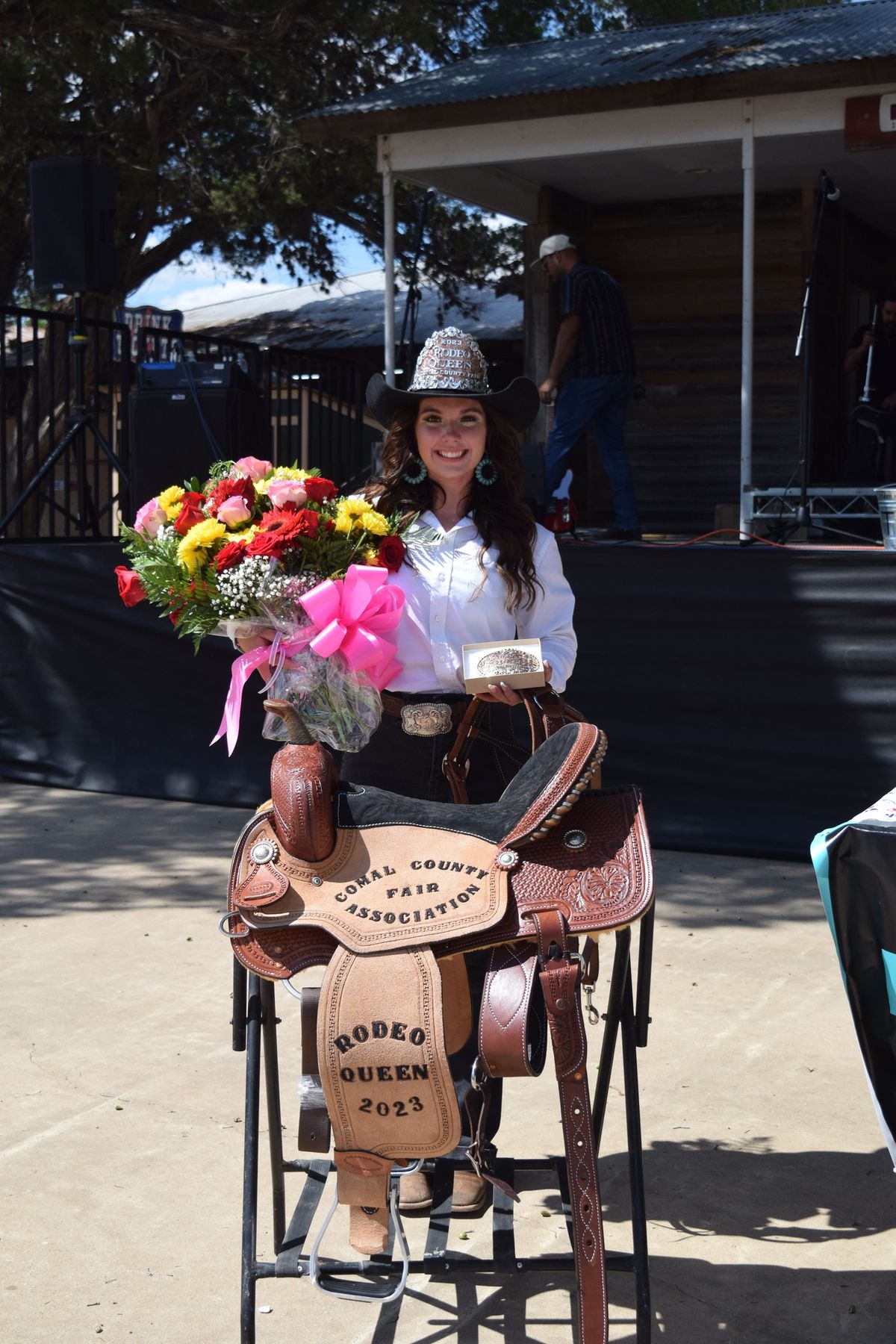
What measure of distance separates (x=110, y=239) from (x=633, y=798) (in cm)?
699

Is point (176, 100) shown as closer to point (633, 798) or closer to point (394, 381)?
point (394, 381)

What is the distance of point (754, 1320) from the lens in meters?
2.49

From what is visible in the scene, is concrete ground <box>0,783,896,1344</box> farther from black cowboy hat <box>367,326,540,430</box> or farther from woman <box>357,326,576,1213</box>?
black cowboy hat <box>367,326,540,430</box>

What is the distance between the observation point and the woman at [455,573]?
2768 millimetres

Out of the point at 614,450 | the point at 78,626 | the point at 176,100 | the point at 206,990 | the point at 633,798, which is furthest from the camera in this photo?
the point at 176,100

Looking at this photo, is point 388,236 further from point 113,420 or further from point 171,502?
point 171,502

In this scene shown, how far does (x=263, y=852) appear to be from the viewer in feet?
7.47

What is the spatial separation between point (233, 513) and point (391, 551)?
0.32m

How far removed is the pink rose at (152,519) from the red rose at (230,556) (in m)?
0.23

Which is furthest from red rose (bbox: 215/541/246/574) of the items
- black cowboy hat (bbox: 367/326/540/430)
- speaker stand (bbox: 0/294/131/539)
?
speaker stand (bbox: 0/294/131/539)

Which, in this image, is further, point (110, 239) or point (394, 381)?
point (394, 381)

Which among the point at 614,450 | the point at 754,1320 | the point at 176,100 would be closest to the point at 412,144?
the point at 614,450

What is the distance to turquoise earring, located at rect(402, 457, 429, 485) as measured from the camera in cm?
288

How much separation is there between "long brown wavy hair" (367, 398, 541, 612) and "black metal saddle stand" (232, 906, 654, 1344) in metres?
0.72
